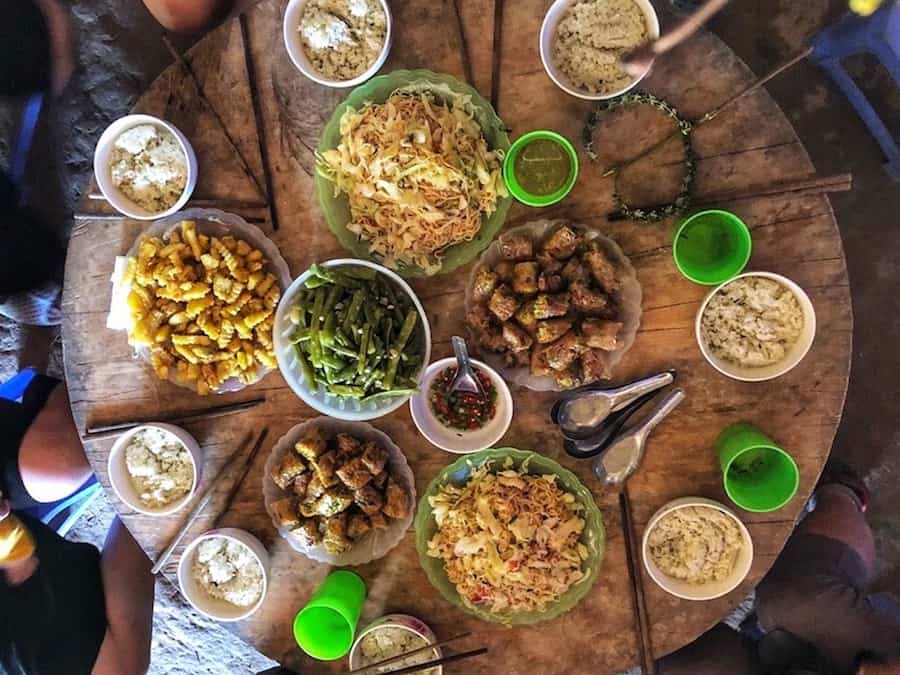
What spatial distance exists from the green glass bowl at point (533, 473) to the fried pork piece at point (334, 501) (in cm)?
27

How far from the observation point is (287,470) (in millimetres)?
2883

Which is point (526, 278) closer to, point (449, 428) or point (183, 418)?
point (449, 428)

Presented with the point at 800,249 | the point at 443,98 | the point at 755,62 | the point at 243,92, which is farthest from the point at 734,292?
the point at 243,92

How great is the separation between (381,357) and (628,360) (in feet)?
3.02

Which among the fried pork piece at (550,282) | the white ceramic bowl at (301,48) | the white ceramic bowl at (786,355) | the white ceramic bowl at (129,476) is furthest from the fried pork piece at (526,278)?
the white ceramic bowl at (129,476)

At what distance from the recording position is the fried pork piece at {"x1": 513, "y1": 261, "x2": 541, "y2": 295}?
2746mm

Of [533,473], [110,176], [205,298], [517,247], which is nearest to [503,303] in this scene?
[517,247]

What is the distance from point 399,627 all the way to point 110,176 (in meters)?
1.99

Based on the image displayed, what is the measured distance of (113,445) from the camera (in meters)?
3.03

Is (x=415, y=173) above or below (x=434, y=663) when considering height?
above

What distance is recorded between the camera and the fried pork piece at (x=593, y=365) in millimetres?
2740

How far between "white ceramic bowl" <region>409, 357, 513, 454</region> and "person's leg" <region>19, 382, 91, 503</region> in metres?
1.58

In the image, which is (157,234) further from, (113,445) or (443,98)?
(443,98)

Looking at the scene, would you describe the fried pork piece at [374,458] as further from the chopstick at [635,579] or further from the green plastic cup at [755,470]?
the green plastic cup at [755,470]
